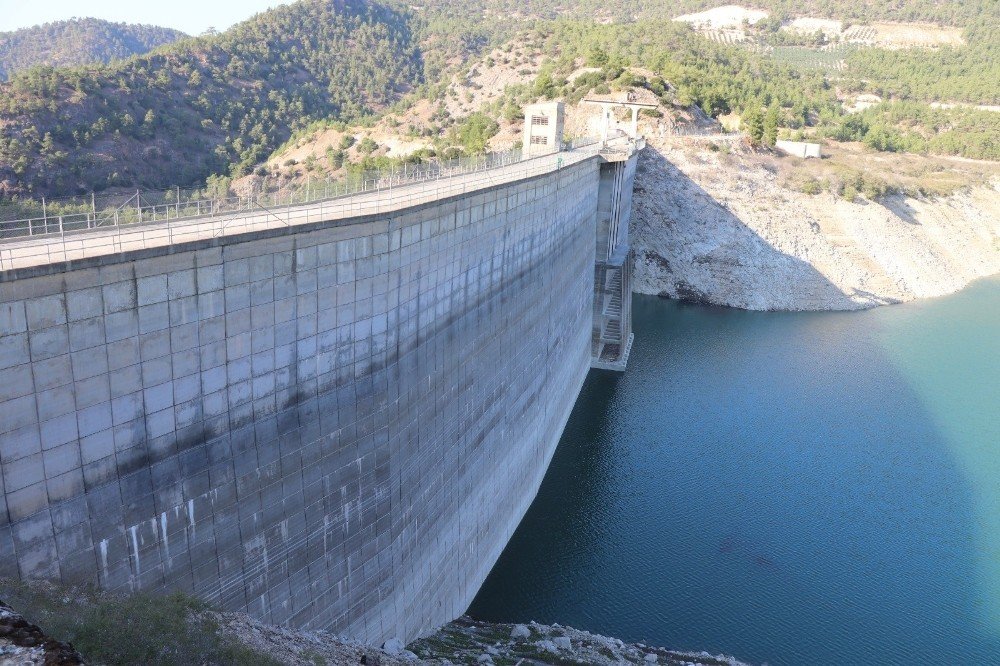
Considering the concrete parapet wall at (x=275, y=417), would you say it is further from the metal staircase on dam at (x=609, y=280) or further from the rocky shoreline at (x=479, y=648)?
the metal staircase on dam at (x=609, y=280)

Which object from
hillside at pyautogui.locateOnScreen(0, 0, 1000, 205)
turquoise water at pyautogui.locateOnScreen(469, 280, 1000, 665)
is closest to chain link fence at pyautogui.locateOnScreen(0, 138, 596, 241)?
turquoise water at pyautogui.locateOnScreen(469, 280, 1000, 665)

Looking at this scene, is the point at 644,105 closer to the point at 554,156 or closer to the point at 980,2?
the point at 554,156

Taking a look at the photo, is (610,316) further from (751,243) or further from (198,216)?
(198,216)

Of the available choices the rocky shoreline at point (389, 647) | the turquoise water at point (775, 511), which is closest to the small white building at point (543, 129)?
the turquoise water at point (775, 511)

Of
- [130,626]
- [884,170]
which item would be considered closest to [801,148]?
[884,170]

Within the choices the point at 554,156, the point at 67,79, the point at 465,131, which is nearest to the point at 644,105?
the point at 465,131

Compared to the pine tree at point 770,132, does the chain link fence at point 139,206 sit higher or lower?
higher

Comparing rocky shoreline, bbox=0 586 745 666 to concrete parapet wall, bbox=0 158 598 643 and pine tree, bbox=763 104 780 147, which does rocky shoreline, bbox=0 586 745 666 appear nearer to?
concrete parapet wall, bbox=0 158 598 643
